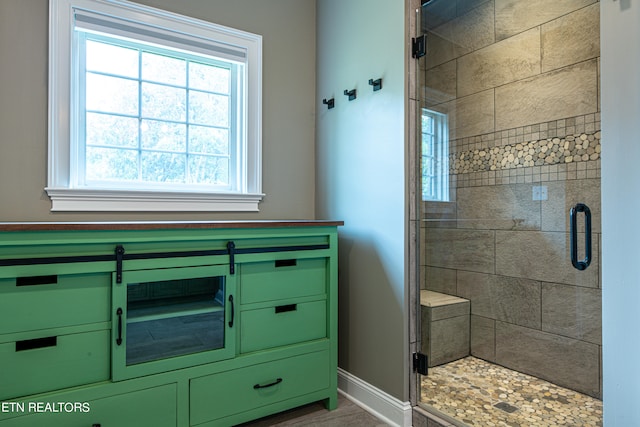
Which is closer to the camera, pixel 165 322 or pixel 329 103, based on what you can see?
pixel 165 322

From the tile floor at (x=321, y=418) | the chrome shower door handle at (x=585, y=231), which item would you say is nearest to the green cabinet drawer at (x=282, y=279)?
the tile floor at (x=321, y=418)

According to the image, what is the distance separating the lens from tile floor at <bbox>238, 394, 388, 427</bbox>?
6.33 feet

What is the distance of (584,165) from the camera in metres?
1.64

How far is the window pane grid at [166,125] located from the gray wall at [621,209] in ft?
6.36

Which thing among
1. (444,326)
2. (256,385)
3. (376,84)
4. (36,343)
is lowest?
(256,385)

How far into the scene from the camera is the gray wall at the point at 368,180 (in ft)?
6.46

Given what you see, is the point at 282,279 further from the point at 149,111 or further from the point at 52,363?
the point at 149,111

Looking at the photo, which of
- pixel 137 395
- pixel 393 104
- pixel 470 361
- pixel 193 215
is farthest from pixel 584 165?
pixel 137 395

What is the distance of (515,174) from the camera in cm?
209

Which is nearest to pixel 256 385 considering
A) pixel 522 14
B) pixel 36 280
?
pixel 36 280

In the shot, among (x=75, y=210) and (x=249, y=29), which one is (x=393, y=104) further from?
(x=75, y=210)

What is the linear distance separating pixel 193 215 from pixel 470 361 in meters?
1.80

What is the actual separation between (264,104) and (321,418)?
1869 millimetres

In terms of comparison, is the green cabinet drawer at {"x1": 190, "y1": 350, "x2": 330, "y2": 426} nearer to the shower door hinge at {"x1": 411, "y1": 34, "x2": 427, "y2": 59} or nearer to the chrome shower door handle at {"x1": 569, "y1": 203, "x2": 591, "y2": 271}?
the chrome shower door handle at {"x1": 569, "y1": 203, "x2": 591, "y2": 271}
